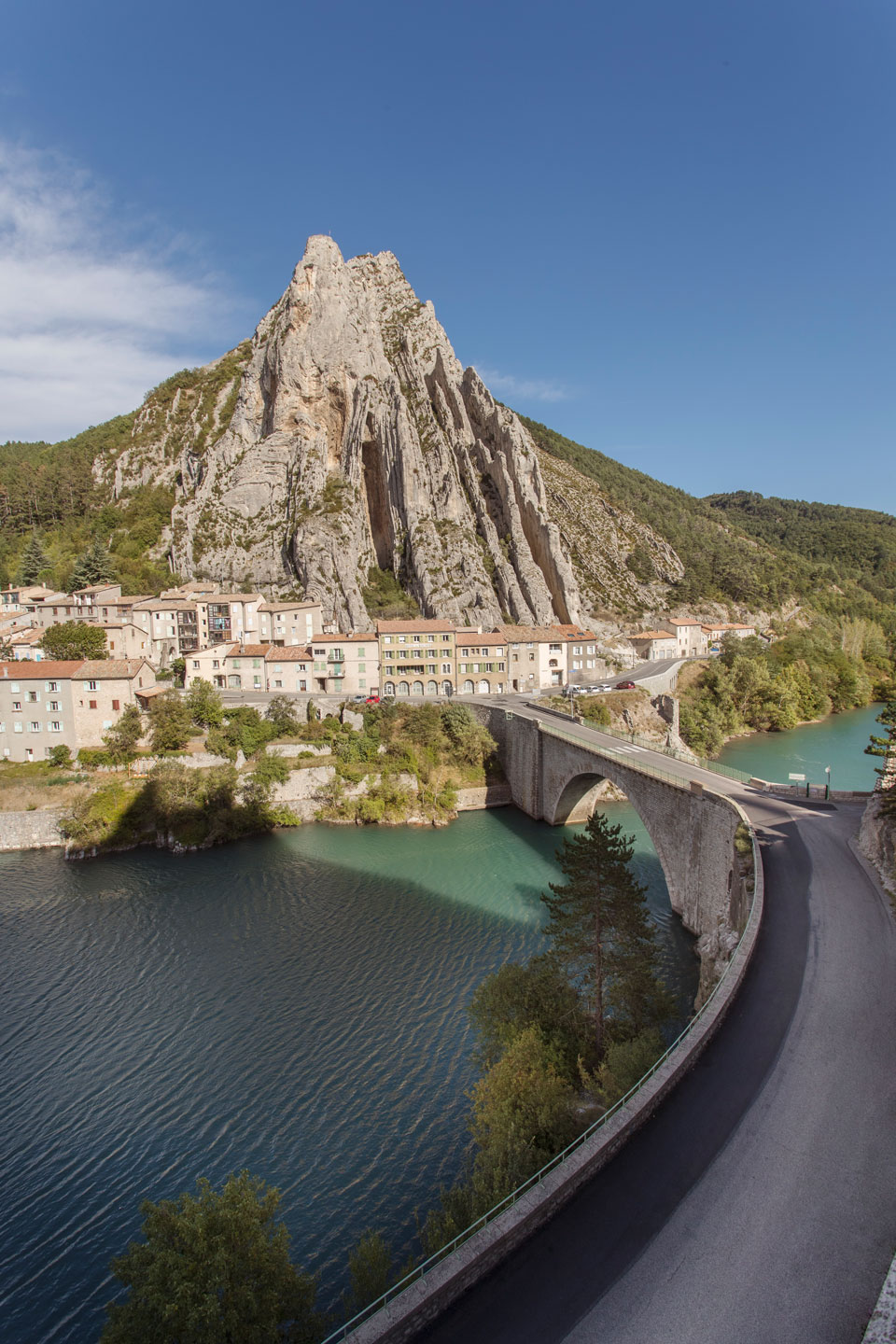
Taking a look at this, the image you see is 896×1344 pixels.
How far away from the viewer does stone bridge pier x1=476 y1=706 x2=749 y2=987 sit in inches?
688

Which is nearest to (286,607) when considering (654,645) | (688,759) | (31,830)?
(31,830)

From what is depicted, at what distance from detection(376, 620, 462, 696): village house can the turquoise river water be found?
2116 cm

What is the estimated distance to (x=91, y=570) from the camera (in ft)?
205

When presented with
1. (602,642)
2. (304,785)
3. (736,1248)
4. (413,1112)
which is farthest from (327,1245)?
(602,642)

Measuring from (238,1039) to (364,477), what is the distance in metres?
65.9

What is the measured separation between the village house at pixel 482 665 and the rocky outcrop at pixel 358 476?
36.2 feet

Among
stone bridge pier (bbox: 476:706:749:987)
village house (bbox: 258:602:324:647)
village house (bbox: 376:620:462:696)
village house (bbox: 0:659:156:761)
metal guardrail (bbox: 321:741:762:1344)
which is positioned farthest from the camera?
village house (bbox: 258:602:324:647)

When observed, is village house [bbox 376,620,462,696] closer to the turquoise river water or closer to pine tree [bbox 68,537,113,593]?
the turquoise river water

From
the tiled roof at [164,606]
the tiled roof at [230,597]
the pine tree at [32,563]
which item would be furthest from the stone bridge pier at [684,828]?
the pine tree at [32,563]

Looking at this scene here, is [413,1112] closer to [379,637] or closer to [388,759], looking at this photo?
[388,759]

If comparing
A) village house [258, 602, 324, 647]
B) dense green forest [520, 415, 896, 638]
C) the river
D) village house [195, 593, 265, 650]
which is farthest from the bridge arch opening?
dense green forest [520, 415, 896, 638]

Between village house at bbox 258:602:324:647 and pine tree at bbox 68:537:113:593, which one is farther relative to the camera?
pine tree at bbox 68:537:113:593

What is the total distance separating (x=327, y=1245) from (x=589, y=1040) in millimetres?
6370

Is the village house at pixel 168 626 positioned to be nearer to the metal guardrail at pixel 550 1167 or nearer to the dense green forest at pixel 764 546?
the metal guardrail at pixel 550 1167
